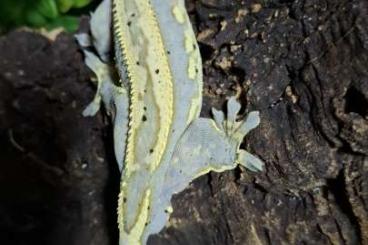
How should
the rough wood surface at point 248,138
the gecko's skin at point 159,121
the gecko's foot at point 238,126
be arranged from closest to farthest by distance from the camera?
the rough wood surface at point 248,138 < the gecko's foot at point 238,126 < the gecko's skin at point 159,121

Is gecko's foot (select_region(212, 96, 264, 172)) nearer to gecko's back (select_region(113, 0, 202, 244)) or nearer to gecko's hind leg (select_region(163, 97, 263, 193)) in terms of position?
gecko's hind leg (select_region(163, 97, 263, 193))

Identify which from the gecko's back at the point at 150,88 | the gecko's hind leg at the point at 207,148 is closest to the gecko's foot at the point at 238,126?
the gecko's hind leg at the point at 207,148

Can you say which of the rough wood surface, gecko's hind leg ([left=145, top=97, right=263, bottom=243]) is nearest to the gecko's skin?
gecko's hind leg ([left=145, top=97, right=263, bottom=243])

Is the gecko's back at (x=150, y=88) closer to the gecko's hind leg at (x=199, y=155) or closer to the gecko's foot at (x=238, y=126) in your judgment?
the gecko's hind leg at (x=199, y=155)

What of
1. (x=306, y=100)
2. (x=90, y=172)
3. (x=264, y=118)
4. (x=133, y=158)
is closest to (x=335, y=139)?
(x=306, y=100)

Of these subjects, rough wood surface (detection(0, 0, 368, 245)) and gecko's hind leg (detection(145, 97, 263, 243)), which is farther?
gecko's hind leg (detection(145, 97, 263, 243))

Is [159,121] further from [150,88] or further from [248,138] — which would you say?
[248,138]
